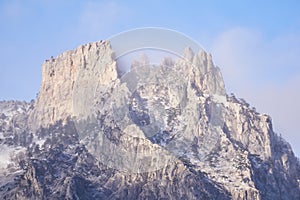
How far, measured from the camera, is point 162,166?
177m

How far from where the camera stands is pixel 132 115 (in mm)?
185375

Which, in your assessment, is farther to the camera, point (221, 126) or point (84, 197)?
point (221, 126)

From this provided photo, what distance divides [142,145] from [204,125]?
1834 centimetres

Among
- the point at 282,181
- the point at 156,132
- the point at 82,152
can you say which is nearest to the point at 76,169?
the point at 82,152

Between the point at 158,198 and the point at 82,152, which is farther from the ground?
the point at 82,152

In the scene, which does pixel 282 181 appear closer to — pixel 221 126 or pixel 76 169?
pixel 221 126

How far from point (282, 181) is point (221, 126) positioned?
20.5 metres

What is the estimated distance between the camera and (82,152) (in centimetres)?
19238

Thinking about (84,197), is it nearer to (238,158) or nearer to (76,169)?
(76,169)

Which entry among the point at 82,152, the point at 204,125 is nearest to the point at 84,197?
the point at 82,152

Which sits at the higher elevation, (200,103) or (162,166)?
(200,103)

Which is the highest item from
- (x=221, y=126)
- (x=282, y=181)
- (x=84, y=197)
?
(x=221, y=126)

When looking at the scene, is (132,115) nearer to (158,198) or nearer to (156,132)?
(156,132)

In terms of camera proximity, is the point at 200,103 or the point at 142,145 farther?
the point at 200,103
